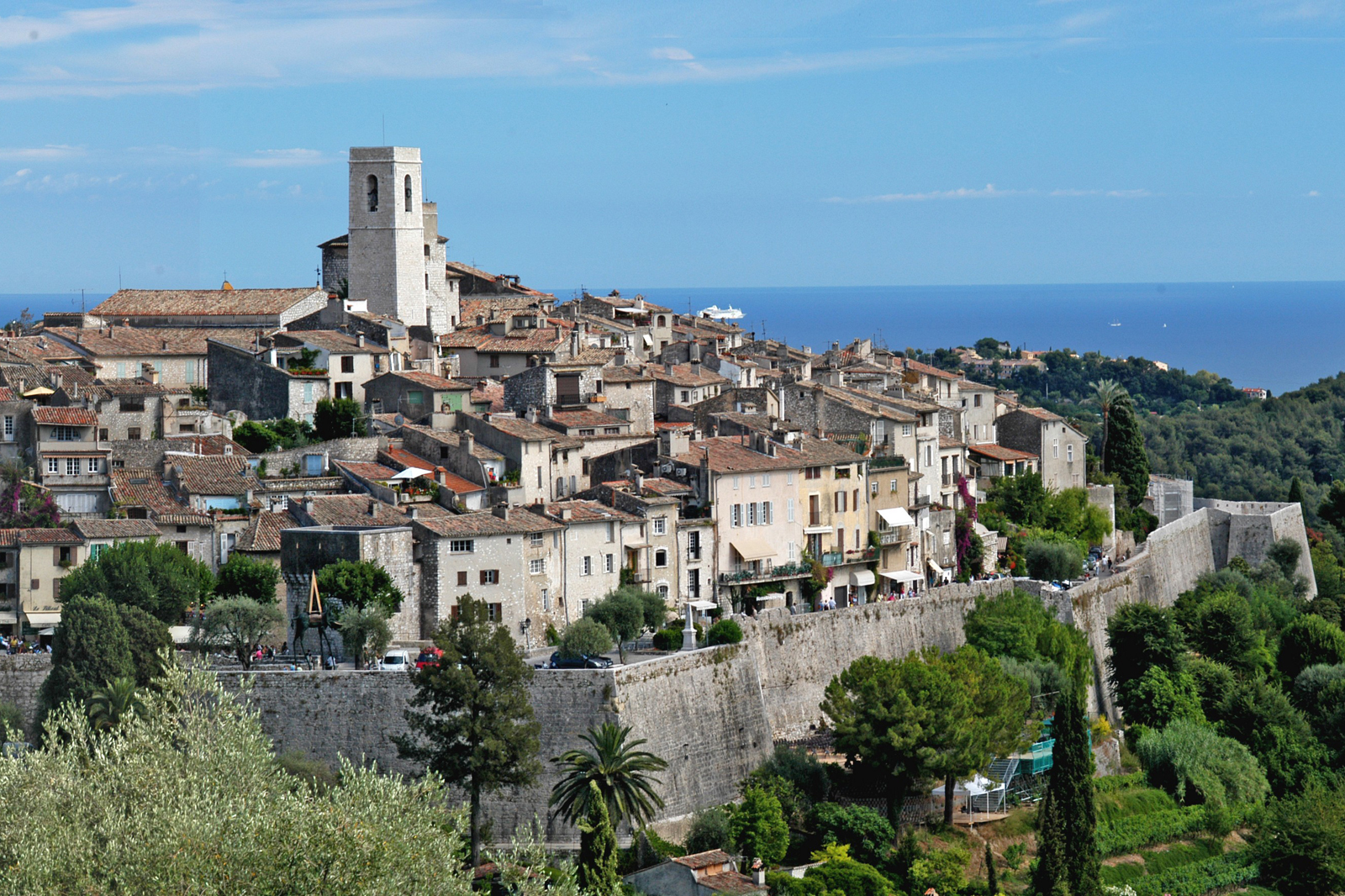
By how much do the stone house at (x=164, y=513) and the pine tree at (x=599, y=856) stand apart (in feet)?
51.5

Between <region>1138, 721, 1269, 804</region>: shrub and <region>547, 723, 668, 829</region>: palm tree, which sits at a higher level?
<region>547, 723, 668, 829</region>: palm tree

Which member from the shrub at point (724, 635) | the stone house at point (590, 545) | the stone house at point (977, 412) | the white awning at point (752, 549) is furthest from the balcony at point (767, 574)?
the stone house at point (977, 412)

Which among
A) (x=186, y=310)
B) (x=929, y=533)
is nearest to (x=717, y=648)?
(x=929, y=533)

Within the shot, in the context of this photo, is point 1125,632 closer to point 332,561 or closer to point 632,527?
point 632,527

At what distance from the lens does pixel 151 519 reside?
47625mm

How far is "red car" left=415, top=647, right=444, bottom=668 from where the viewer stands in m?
40.9

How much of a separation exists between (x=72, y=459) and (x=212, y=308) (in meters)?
17.8

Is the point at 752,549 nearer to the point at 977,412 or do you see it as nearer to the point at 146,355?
the point at 977,412

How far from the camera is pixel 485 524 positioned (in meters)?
45.5

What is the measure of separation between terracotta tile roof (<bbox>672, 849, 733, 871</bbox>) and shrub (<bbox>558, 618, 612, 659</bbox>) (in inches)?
233

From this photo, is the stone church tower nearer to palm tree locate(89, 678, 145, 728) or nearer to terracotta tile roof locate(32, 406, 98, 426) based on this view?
terracotta tile roof locate(32, 406, 98, 426)

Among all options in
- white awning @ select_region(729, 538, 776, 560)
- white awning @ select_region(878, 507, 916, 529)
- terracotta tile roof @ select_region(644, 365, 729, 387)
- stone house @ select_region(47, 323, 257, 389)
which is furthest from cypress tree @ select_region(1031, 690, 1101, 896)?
stone house @ select_region(47, 323, 257, 389)

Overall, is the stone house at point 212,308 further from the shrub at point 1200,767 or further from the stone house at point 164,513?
the shrub at point 1200,767

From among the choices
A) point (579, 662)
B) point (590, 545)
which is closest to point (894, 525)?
point (590, 545)
